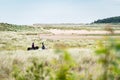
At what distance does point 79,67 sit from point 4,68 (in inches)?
125

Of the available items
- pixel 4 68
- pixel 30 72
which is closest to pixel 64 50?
pixel 30 72

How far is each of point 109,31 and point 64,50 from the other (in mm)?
515

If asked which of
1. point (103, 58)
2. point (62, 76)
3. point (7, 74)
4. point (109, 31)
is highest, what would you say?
point (109, 31)

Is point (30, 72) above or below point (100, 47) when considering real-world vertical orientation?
below

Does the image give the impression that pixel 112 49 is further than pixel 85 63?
No

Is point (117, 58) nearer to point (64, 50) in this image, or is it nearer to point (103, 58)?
point (103, 58)

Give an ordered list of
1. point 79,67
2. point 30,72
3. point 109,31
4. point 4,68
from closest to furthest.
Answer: point 109,31, point 30,72, point 79,67, point 4,68

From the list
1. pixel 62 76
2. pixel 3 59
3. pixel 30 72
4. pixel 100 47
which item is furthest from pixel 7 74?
pixel 100 47

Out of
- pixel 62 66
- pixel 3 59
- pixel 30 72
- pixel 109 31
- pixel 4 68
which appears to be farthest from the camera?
pixel 3 59

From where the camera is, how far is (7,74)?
15.1 metres

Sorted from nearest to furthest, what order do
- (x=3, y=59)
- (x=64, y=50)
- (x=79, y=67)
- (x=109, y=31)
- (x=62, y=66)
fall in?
(x=109, y=31), (x=64, y=50), (x=62, y=66), (x=79, y=67), (x=3, y=59)

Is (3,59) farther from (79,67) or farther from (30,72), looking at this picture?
(30,72)

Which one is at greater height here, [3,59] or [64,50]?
[64,50]

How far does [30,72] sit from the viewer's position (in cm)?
1047
